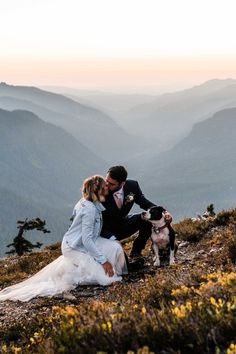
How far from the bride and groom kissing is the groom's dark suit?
0.02m

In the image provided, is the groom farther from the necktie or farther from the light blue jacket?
the light blue jacket

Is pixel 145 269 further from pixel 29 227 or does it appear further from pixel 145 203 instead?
pixel 29 227

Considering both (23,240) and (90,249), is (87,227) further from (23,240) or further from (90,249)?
(23,240)

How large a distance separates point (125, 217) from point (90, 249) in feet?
5.92

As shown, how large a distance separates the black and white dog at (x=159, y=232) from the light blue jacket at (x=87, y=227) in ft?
3.73

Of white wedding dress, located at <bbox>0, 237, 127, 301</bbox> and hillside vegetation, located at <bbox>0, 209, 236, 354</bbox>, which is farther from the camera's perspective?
white wedding dress, located at <bbox>0, 237, 127, 301</bbox>

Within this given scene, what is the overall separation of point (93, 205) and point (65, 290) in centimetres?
187

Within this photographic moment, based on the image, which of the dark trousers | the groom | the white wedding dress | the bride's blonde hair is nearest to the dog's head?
the groom

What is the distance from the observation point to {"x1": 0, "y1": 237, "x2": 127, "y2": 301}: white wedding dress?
34.7 ft

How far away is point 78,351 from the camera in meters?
4.37

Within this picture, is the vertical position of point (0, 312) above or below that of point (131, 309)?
below

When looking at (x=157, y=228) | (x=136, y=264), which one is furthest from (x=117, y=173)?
(x=136, y=264)

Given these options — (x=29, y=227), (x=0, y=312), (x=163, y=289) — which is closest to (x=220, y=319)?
(x=163, y=289)

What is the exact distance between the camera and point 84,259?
10820mm
